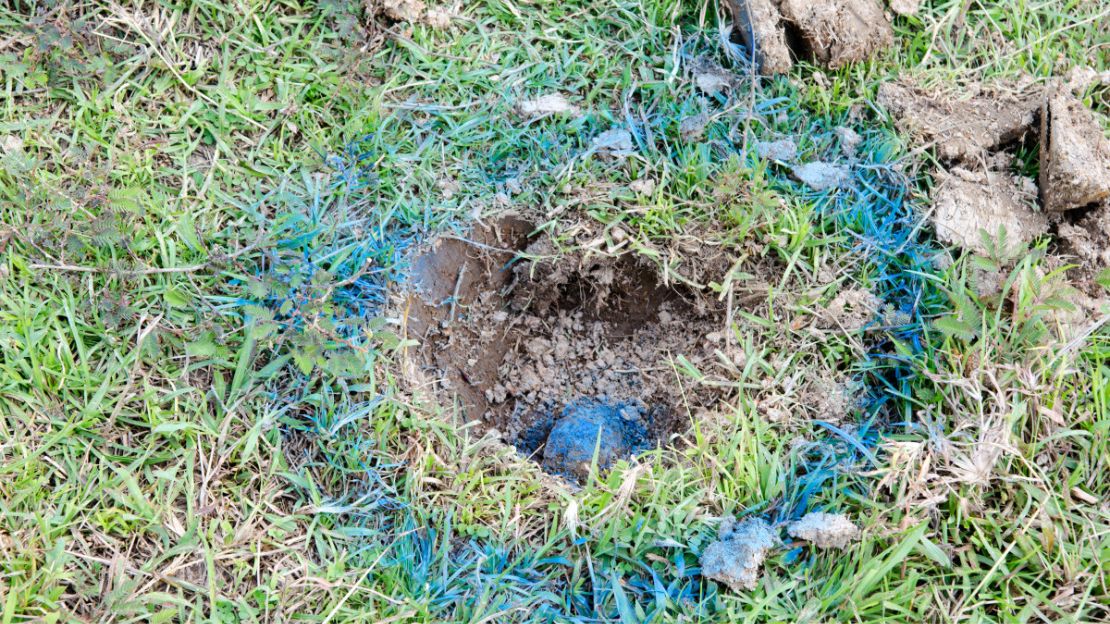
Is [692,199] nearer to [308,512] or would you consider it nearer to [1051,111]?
[1051,111]

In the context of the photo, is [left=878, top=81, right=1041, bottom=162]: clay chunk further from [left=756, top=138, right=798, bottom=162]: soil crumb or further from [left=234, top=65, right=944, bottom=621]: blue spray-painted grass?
[left=756, top=138, right=798, bottom=162]: soil crumb

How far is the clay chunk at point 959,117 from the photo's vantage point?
2.53 meters

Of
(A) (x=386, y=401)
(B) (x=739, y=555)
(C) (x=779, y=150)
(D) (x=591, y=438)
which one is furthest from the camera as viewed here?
(C) (x=779, y=150)

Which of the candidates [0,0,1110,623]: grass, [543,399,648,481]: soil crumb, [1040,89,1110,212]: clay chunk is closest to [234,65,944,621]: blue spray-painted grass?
[0,0,1110,623]: grass

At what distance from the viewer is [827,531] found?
6.64ft

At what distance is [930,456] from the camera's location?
210 cm

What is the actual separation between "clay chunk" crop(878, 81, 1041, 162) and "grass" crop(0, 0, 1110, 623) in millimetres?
75

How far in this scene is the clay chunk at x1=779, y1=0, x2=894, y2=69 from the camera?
103 inches

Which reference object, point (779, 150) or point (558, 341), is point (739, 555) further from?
point (779, 150)

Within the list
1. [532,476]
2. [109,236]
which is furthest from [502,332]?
[109,236]

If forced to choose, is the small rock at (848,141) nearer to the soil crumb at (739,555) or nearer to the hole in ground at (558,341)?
the hole in ground at (558,341)

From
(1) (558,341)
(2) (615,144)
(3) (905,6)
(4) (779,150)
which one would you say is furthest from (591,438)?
(3) (905,6)

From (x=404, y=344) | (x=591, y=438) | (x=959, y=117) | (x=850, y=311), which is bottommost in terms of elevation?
(x=591, y=438)

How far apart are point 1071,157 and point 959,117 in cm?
34
